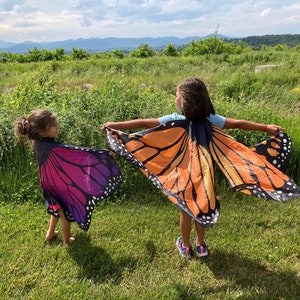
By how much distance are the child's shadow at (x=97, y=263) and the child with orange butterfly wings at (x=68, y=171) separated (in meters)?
0.34

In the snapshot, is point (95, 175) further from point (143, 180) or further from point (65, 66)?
point (65, 66)

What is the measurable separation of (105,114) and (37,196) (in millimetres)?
1502

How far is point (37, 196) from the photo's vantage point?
465 centimetres

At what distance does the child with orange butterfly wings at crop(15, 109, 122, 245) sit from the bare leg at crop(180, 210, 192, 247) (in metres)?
0.71

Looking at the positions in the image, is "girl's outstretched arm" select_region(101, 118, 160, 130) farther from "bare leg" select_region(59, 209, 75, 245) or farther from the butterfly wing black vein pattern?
"bare leg" select_region(59, 209, 75, 245)

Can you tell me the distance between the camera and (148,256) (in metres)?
3.63

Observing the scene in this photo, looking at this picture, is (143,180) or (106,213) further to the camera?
(143,180)

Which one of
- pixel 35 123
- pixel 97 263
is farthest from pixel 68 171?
pixel 97 263

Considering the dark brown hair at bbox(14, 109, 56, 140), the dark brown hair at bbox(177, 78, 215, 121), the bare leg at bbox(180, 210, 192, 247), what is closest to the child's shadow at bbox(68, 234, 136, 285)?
the bare leg at bbox(180, 210, 192, 247)

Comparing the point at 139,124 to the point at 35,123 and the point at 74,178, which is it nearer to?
the point at 74,178

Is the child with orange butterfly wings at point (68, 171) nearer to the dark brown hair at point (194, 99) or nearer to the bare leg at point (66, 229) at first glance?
the bare leg at point (66, 229)

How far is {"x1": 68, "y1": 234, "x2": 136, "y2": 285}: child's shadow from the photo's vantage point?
333 centimetres

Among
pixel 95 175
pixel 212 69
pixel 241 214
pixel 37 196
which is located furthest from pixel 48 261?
pixel 212 69

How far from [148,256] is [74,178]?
107 centimetres
